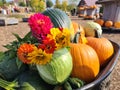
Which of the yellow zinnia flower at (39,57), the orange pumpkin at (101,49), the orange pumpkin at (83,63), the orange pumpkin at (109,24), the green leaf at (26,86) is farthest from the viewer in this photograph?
the orange pumpkin at (109,24)

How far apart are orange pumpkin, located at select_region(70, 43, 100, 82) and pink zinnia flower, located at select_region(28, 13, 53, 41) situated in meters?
0.49

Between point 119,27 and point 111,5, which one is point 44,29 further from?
point 111,5

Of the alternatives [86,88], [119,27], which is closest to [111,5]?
[119,27]

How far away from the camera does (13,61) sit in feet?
6.75

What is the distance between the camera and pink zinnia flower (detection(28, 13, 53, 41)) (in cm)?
191

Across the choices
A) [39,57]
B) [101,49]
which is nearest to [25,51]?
[39,57]

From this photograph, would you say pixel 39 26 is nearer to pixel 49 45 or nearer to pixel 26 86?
pixel 49 45

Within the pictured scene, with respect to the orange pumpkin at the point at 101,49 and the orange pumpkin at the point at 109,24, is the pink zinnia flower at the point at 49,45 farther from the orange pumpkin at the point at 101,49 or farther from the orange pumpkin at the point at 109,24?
the orange pumpkin at the point at 109,24

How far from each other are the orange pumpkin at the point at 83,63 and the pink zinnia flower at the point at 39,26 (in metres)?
0.49

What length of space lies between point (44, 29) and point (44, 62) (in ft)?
1.08

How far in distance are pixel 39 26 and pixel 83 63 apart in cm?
67

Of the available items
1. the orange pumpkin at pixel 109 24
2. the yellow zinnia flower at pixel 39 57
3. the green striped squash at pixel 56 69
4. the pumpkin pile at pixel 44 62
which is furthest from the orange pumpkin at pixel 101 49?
the orange pumpkin at pixel 109 24

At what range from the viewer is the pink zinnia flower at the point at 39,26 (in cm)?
191

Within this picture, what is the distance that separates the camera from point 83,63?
7.48 feet
